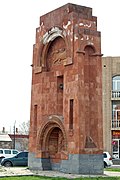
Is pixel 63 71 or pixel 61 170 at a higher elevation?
pixel 63 71

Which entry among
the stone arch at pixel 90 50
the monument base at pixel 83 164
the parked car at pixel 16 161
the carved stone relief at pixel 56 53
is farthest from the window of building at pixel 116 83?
the monument base at pixel 83 164

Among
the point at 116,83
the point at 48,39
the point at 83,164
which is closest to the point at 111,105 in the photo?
the point at 116,83

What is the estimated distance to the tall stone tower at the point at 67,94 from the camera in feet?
69.9

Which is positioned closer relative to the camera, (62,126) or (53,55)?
(62,126)

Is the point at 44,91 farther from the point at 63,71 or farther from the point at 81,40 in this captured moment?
the point at 81,40

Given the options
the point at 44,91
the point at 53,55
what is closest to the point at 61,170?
the point at 44,91

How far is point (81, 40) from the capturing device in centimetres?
2223

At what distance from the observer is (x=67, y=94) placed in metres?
22.3

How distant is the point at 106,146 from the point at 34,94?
1988 cm

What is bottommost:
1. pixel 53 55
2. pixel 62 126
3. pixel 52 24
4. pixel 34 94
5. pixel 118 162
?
pixel 118 162

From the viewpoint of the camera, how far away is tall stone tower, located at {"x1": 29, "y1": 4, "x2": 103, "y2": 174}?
21.3m

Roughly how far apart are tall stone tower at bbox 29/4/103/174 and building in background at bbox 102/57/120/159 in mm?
19347

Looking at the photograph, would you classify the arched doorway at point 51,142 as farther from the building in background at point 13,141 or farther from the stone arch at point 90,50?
the building in background at point 13,141

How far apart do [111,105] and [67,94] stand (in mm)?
22899
